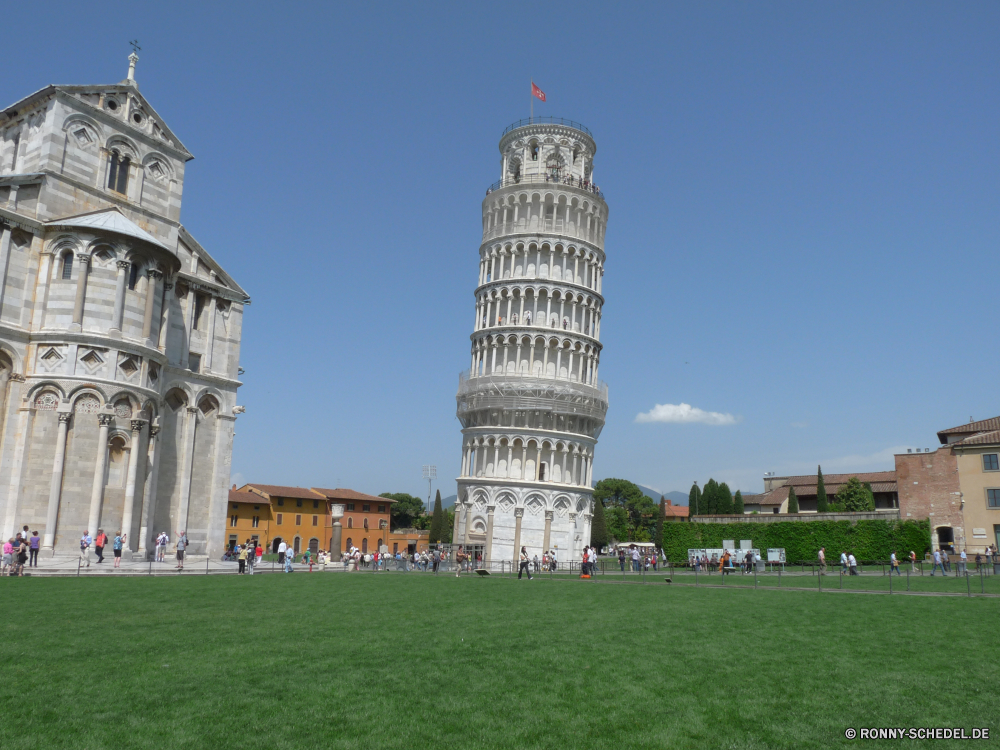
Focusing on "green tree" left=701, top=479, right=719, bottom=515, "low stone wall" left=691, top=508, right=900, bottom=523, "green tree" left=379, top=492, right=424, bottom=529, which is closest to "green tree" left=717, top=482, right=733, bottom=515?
"green tree" left=701, top=479, right=719, bottom=515

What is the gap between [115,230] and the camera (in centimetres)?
3316

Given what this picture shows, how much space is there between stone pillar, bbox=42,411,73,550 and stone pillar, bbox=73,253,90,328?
3.96 m

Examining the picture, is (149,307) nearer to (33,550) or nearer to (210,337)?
(210,337)

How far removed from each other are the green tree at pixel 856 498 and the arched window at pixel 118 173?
58.8 metres

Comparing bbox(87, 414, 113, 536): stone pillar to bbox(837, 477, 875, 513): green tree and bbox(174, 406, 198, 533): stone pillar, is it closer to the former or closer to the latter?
bbox(174, 406, 198, 533): stone pillar

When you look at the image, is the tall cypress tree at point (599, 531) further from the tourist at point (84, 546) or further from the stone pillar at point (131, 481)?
the tourist at point (84, 546)

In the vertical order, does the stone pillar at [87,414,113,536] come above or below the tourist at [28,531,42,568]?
above

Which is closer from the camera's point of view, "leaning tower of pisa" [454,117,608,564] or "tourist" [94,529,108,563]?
"tourist" [94,529,108,563]

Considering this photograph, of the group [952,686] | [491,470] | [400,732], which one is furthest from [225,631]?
[491,470]

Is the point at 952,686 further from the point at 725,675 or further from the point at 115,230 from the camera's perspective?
the point at 115,230

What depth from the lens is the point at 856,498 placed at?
66062 mm

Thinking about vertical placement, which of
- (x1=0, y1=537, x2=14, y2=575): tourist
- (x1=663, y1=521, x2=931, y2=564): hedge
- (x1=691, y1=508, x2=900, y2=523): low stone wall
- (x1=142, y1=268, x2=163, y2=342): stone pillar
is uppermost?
(x1=142, y1=268, x2=163, y2=342): stone pillar

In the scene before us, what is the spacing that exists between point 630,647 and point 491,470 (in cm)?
4802

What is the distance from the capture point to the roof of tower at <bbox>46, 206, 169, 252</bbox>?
32781 millimetres
